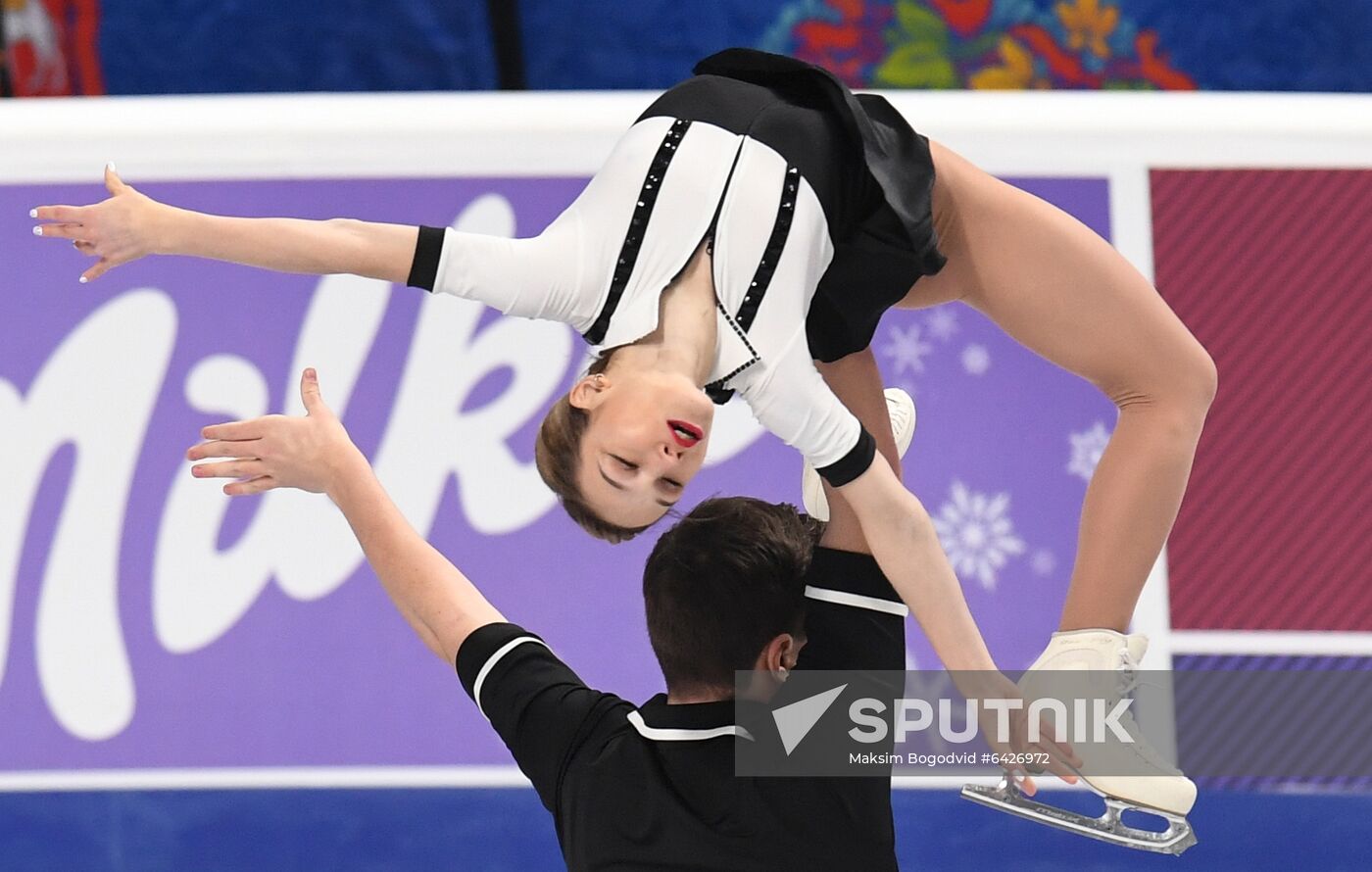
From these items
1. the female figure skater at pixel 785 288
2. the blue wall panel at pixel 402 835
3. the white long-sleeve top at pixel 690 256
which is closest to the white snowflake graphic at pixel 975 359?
the blue wall panel at pixel 402 835

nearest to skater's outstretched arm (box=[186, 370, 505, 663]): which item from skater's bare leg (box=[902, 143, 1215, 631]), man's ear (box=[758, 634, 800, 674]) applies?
man's ear (box=[758, 634, 800, 674])

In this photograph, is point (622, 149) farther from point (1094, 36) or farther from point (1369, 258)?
point (1094, 36)

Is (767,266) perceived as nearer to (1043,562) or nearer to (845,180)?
(845,180)

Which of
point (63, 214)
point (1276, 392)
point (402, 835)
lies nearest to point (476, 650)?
point (63, 214)

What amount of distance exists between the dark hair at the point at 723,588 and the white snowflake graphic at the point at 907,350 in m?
1.34

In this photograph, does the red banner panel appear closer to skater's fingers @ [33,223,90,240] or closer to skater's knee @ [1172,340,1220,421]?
skater's knee @ [1172,340,1220,421]

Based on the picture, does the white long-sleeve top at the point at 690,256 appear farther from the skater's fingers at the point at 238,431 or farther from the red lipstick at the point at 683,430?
the skater's fingers at the point at 238,431

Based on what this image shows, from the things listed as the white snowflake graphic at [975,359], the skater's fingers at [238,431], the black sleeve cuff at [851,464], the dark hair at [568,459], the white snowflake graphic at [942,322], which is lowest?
the skater's fingers at [238,431]

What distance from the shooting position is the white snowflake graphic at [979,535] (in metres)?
3.17

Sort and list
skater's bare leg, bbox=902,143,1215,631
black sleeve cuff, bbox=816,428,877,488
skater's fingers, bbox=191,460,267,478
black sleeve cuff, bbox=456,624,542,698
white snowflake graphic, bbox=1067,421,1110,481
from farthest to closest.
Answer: white snowflake graphic, bbox=1067,421,1110,481 → skater's bare leg, bbox=902,143,1215,631 → black sleeve cuff, bbox=456,624,542,698 → black sleeve cuff, bbox=816,428,877,488 → skater's fingers, bbox=191,460,267,478

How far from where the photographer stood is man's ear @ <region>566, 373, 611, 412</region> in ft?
6.59

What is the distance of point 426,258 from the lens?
1.94 m

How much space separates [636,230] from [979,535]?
140cm

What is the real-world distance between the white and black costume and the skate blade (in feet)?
1.53
